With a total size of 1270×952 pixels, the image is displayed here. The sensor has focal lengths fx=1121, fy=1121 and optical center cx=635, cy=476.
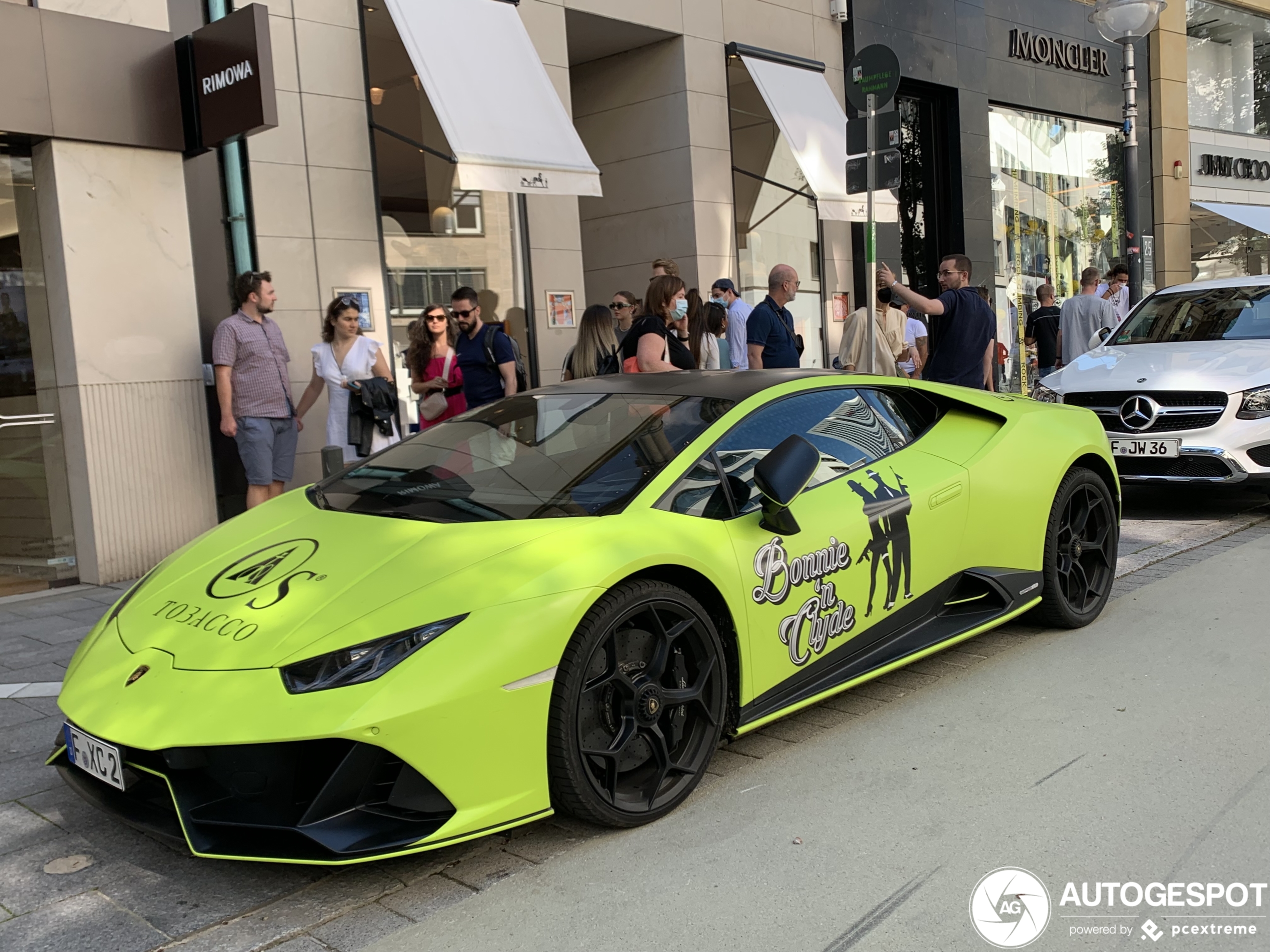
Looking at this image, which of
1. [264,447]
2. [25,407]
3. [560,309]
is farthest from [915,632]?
[560,309]

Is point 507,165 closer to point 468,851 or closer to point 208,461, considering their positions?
point 208,461

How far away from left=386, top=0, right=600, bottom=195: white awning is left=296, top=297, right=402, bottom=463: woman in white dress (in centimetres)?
161

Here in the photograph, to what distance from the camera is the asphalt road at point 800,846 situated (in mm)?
2623

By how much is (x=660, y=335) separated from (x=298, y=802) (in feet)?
14.1

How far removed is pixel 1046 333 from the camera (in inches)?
539

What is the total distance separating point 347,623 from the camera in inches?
111

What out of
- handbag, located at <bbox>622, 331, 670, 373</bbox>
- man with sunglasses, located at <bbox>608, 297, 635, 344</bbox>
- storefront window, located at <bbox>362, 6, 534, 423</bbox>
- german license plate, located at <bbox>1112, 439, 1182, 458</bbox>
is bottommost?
german license plate, located at <bbox>1112, 439, 1182, 458</bbox>

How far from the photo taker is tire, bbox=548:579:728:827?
2.91 metres

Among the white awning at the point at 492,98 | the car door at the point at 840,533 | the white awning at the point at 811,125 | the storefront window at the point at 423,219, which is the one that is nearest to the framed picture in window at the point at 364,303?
the storefront window at the point at 423,219

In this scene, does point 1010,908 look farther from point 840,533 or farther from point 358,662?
point 358,662

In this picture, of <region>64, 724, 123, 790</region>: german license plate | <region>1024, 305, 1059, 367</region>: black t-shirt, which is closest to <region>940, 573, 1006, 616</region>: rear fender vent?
<region>64, 724, 123, 790</region>: german license plate

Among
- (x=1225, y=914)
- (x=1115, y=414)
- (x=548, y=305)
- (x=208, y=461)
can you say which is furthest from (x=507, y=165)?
(x=1225, y=914)

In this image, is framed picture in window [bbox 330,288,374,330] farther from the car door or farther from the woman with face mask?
the car door
